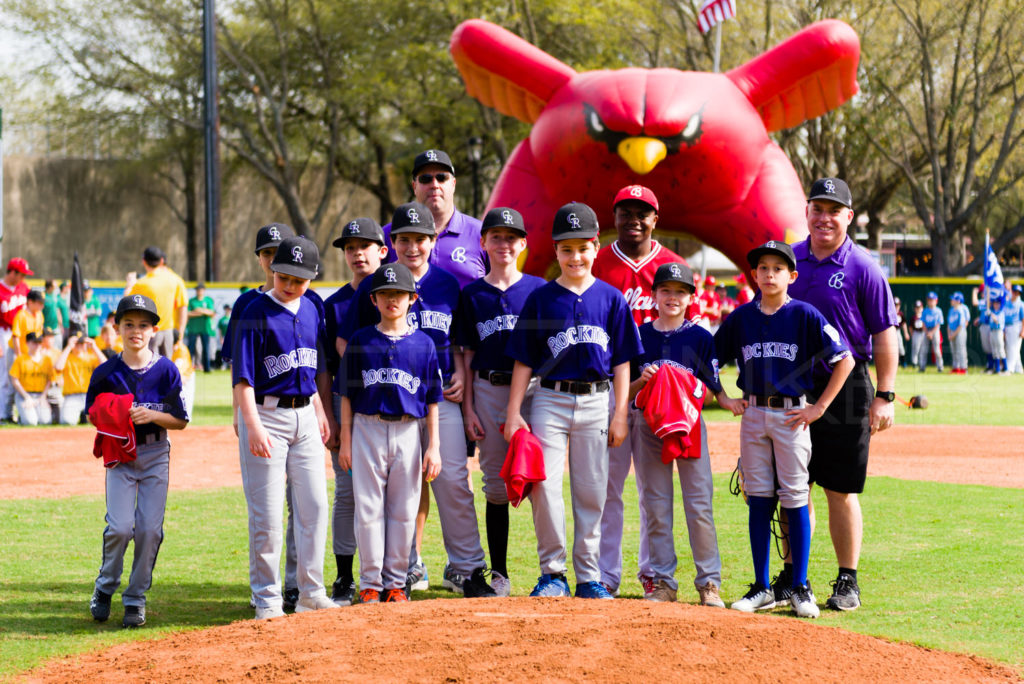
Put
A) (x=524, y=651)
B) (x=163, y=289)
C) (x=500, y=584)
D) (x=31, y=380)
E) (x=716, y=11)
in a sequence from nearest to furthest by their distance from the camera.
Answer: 1. (x=524, y=651)
2. (x=500, y=584)
3. (x=163, y=289)
4. (x=31, y=380)
5. (x=716, y=11)

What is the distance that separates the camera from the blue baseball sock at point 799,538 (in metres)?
5.06

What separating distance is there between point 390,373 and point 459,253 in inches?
43.5

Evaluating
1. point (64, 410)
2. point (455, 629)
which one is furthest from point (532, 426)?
point (64, 410)

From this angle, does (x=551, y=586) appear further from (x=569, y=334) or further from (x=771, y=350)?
(x=771, y=350)

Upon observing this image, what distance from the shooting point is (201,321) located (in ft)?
68.5

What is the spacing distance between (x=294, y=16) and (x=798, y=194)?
74.3ft

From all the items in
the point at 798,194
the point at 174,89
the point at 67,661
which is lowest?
the point at 67,661

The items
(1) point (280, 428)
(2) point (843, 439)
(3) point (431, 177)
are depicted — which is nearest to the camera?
(1) point (280, 428)

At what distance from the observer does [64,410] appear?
13.3 meters

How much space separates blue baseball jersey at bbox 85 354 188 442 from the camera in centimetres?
516

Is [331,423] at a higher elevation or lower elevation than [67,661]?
higher

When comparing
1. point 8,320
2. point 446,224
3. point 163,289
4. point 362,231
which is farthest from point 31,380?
point 362,231

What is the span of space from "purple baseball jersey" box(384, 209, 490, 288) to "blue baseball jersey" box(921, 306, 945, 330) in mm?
17666

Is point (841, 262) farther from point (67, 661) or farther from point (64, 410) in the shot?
point (64, 410)
